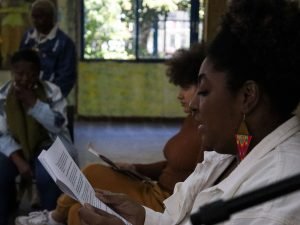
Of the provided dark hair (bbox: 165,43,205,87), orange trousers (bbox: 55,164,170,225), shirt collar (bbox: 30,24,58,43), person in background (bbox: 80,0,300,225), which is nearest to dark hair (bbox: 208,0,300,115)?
person in background (bbox: 80,0,300,225)

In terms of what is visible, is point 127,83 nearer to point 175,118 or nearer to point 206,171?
point 175,118

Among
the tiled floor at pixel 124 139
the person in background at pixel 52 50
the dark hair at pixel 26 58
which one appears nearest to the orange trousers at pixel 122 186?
the dark hair at pixel 26 58

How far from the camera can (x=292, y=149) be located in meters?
1.30

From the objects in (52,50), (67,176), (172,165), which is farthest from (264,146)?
(52,50)

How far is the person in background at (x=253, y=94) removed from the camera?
129 centimetres

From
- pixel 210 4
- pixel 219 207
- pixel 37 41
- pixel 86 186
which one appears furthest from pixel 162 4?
pixel 219 207

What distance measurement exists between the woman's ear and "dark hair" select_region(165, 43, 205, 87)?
1.11 m

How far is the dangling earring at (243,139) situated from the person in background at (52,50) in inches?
109

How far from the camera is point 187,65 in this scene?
8.22 feet

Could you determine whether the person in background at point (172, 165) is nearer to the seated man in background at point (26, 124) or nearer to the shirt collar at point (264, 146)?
the seated man in background at point (26, 124)

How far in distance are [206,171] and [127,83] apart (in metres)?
5.77

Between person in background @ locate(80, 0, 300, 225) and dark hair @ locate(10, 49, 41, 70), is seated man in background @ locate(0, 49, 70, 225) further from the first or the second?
person in background @ locate(80, 0, 300, 225)

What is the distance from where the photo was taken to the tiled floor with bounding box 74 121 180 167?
5.53m

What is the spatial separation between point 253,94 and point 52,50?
9.72ft
